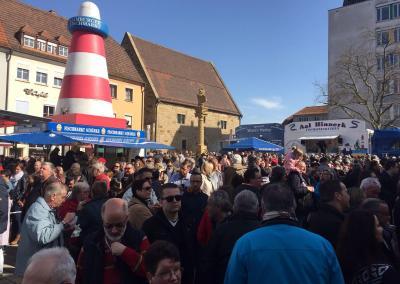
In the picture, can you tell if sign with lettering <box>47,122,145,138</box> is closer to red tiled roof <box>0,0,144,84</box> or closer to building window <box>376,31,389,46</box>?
red tiled roof <box>0,0,144,84</box>

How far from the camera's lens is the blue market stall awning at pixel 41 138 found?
39.2 ft

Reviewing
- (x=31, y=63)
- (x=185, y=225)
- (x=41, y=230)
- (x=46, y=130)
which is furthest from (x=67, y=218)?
(x=31, y=63)

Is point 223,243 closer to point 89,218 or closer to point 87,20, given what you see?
point 89,218

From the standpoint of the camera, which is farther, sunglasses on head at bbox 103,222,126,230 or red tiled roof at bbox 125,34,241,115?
red tiled roof at bbox 125,34,241,115

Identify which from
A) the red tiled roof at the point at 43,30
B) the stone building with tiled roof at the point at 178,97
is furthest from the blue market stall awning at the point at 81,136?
the stone building with tiled roof at the point at 178,97

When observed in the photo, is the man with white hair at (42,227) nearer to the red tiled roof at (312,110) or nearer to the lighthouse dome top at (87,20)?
the lighthouse dome top at (87,20)

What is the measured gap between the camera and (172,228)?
3.93 metres

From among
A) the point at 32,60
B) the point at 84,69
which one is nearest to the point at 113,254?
the point at 84,69

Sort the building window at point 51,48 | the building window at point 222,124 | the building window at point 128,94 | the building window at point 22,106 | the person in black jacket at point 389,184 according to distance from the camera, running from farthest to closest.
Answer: the building window at point 222,124 → the building window at point 128,94 → the building window at point 51,48 → the building window at point 22,106 → the person in black jacket at point 389,184

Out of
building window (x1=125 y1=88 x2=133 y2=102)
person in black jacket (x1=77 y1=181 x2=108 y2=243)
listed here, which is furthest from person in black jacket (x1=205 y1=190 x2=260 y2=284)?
building window (x1=125 y1=88 x2=133 y2=102)

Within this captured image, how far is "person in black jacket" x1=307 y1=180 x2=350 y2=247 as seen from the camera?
3568mm

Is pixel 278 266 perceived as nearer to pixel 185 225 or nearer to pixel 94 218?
pixel 185 225

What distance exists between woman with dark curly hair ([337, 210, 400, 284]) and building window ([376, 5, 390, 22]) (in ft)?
155

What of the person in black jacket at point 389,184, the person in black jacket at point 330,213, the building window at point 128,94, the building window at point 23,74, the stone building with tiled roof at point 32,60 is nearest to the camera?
the person in black jacket at point 330,213
